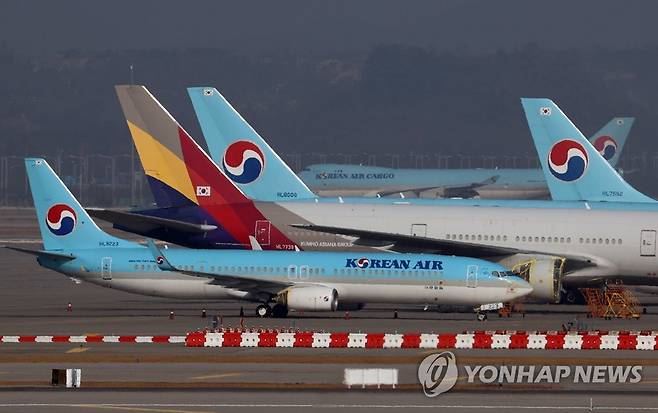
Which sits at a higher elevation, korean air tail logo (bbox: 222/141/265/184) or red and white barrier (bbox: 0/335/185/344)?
korean air tail logo (bbox: 222/141/265/184)

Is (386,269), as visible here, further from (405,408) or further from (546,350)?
(405,408)

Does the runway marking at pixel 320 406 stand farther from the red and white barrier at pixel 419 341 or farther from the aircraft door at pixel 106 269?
the aircraft door at pixel 106 269

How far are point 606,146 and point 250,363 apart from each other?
A: 98.2 meters

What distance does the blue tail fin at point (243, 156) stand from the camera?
59688 mm

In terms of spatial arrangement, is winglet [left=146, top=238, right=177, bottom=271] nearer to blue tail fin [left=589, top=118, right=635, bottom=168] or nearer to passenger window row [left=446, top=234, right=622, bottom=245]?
passenger window row [left=446, top=234, right=622, bottom=245]

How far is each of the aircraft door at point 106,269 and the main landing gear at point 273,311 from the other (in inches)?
190

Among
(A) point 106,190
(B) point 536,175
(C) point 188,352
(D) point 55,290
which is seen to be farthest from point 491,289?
(A) point 106,190

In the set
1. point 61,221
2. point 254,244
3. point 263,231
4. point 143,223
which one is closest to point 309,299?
point 254,244

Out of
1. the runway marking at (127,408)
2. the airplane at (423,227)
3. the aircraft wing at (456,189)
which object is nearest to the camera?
the runway marking at (127,408)

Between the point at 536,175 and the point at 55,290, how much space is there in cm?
10565

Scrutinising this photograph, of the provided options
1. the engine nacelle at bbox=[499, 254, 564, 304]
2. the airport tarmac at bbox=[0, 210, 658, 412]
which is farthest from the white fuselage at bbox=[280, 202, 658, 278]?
the engine nacelle at bbox=[499, 254, 564, 304]

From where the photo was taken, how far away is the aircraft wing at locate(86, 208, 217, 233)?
52906 mm
